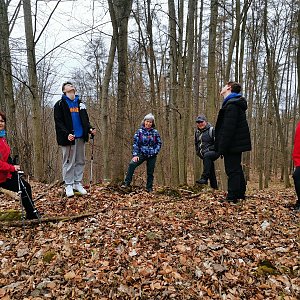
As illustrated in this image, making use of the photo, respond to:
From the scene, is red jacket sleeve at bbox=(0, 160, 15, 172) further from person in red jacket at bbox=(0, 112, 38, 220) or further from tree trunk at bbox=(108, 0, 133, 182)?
tree trunk at bbox=(108, 0, 133, 182)

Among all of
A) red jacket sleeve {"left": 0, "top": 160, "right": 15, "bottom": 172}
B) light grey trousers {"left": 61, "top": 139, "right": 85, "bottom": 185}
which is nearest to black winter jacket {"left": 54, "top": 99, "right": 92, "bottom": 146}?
light grey trousers {"left": 61, "top": 139, "right": 85, "bottom": 185}

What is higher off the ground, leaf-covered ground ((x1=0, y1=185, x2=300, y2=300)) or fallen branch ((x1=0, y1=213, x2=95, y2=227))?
fallen branch ((x1=0, y1=213, x2=95, y2=227))

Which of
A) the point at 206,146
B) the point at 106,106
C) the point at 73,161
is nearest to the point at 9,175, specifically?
the point at 73,161

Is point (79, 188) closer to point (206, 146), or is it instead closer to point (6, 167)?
point (6, 167)

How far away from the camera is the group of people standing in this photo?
4985 millimetres

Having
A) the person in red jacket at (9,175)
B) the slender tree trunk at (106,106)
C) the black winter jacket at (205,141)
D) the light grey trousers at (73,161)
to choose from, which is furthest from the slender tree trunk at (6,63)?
the black winter jacket at (205,141)

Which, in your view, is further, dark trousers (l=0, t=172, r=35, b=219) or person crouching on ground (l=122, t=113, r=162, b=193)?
person crouching on ground (l=122, t=113, r=162, b=193)

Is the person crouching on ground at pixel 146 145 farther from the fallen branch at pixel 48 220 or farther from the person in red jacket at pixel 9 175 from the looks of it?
the person in red jacket at pixel 9 175

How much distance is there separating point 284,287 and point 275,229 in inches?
56.2

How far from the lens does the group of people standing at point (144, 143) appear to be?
4.98m

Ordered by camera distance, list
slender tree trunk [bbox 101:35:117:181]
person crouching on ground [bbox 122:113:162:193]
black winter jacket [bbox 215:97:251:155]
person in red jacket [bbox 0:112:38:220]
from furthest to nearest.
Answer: slender tree trunk [bbox 101:35:117:181] → person crouching on ground [bbox 122:113:162:193] → black winter jacket [bbox 215:97:251:155] → person in red jacket [bbox 0:112:38:220]

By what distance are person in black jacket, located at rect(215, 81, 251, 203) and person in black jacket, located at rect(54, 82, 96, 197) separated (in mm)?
2601

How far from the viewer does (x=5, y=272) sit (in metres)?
3.86

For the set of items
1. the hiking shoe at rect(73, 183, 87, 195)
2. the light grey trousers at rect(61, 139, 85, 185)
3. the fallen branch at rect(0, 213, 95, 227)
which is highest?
the light grey trousers at rect(61, 139, 85, 185)
